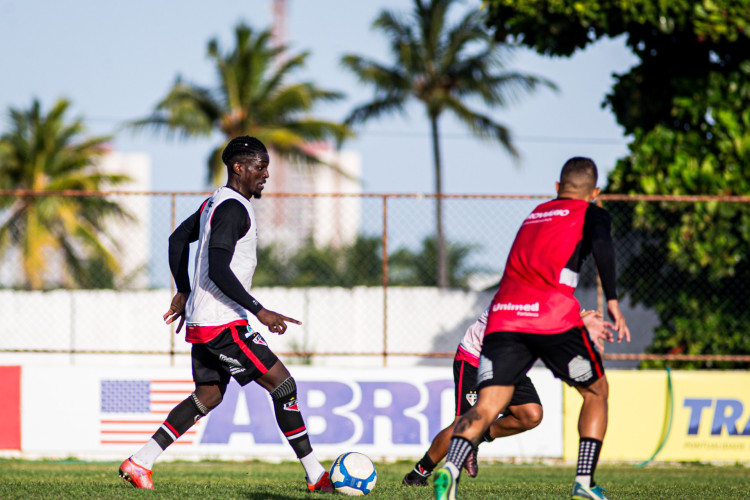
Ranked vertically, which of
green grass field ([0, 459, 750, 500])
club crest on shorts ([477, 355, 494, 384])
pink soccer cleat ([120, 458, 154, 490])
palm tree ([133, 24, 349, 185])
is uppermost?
palm tree ([133, 24, 349, 185])

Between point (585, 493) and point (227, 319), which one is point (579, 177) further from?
point (227, 319)

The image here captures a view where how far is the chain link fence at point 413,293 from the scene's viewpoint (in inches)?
418

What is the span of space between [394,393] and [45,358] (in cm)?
853

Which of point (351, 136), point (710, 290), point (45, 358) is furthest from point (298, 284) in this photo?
point (710, 290)

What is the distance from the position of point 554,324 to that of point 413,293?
11.5 m

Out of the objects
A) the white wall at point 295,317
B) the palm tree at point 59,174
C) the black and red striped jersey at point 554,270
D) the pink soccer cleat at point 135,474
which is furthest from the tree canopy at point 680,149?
the palm tree at point 59,174

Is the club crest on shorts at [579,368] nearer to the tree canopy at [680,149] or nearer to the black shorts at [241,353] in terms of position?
the black shorts at [241,353]

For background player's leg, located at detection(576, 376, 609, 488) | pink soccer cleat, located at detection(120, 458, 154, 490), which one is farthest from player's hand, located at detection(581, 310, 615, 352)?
pink soccer cleat, located at detection(120, 458, 154, 490)

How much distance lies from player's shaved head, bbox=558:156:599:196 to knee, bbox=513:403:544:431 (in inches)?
66.5

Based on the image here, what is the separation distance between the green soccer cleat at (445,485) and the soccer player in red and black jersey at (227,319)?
150 centimetres

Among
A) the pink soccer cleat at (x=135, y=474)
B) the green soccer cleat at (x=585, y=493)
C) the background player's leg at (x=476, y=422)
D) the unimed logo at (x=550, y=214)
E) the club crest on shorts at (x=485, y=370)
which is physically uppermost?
the unimed logo at (x=550, y=214)

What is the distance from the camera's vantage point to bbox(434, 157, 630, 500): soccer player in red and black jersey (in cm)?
423

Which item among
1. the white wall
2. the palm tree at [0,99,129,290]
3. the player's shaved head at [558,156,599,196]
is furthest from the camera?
the palm tree at [0,99,129,290]

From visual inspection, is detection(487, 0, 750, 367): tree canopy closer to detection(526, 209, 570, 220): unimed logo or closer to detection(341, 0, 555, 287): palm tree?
detection(526, 209, 570, 220): unimed logo
